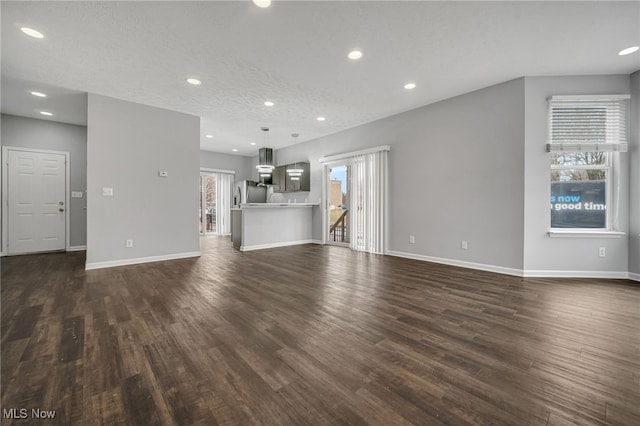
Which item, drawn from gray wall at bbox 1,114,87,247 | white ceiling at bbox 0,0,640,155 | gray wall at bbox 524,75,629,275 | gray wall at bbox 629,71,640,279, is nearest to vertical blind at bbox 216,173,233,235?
gray wall at bbox 1,114,87,247

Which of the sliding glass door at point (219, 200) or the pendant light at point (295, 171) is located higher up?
the pendant light at point (295, 171)

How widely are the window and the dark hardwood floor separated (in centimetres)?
105

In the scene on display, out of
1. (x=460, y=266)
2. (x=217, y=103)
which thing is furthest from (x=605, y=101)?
(x=217, y=103)

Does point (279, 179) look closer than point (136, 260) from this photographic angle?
No

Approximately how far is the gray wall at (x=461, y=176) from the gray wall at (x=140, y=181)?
4129 millimetres

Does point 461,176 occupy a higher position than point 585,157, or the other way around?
point 585,157

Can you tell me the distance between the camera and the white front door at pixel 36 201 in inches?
210

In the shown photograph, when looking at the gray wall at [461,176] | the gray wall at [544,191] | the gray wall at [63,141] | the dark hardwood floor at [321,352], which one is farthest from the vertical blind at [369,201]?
the gray wall at [63,141]

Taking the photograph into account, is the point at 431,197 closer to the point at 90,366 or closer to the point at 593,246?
the point at 593,246

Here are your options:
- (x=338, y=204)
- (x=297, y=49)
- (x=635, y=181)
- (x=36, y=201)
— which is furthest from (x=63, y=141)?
(x=635, y=181)

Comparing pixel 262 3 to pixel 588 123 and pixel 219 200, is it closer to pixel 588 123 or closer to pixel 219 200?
pixel 588 123

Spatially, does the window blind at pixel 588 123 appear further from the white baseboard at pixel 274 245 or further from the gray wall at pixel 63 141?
the gray wall at pixel 63 141

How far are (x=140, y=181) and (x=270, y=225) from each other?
2.92 m

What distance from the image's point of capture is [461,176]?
14.5 feet
